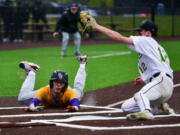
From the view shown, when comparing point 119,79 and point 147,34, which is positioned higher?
point 147,34

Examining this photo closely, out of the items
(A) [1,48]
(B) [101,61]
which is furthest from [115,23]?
(B) [101,61]

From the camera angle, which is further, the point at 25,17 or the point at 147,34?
the point at 25,17

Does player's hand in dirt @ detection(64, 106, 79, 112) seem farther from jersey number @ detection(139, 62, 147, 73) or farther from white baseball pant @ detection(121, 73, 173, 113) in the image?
jersey number @ detection(139, 62, 147, 73)

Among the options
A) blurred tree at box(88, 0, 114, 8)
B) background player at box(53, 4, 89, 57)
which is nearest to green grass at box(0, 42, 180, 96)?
background player at box(53, 4, 89, 57)

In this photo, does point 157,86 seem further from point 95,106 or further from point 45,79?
point 45,79

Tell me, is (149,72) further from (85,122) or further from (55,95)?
(55,95)

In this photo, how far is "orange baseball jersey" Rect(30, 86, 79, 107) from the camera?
7.28m

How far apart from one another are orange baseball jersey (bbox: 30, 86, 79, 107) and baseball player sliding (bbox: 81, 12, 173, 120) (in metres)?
1.01

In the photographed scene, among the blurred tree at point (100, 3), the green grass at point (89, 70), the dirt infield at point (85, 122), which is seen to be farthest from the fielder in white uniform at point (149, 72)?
the blurred tree at point (100, 3)

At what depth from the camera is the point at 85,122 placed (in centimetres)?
615

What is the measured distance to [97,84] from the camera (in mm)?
10695

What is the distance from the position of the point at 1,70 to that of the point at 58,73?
6.89m

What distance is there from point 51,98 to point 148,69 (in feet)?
6.04

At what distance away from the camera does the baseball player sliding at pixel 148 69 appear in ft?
20.6
